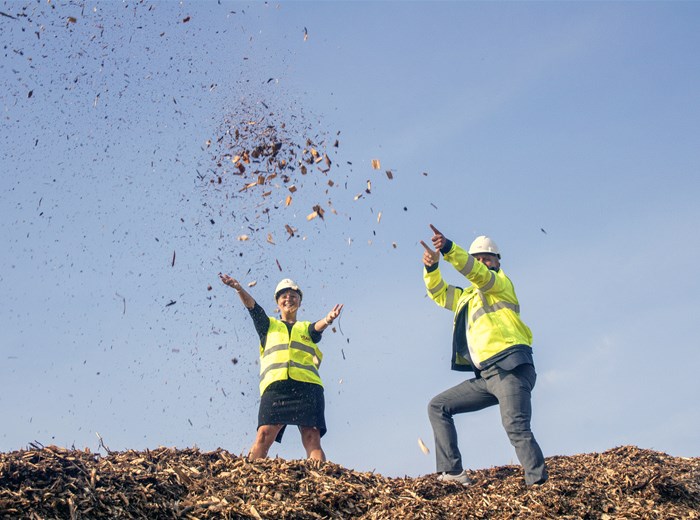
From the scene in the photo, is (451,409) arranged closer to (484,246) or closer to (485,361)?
(485,361)

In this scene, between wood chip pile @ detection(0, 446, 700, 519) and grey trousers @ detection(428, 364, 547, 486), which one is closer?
wood chip pile @ detection(0, 446, 700, 519)

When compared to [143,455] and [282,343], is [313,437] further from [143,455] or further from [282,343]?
[143,455]

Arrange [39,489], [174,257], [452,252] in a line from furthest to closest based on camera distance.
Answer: [174,257] < [452,252] < [39,489]

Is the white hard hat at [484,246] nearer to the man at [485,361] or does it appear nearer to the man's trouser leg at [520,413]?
the man at [485,361]

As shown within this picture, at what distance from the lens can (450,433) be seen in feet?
29.5

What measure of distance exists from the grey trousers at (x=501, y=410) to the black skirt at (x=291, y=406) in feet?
4.27

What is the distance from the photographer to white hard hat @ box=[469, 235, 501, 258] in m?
9.60

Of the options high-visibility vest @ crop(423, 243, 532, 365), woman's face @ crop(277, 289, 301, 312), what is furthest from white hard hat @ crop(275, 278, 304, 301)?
high-visibility vest @ crop(423, 243, 532, 365)

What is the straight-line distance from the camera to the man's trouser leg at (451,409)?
29.1 feet

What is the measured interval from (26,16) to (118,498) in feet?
20.1

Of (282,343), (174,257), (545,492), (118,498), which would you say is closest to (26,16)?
(174,257)

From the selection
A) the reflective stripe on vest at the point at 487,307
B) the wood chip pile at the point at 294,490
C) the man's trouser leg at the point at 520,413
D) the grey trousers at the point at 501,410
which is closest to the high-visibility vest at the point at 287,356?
the grey trousers at the point at 501,410

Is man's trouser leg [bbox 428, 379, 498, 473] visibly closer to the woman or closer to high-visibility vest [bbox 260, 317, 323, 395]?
the woman

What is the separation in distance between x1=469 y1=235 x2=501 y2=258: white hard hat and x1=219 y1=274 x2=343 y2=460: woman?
1.64 meters
